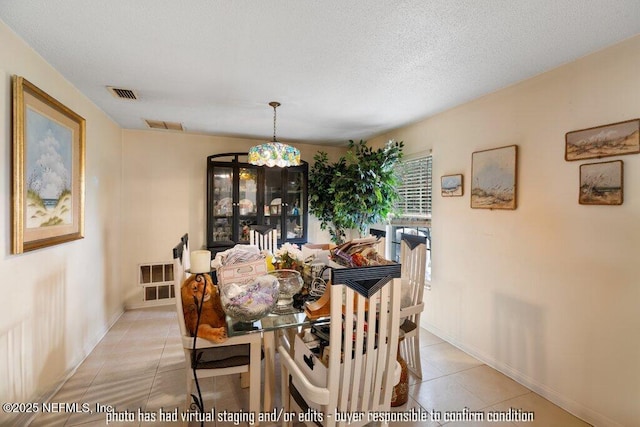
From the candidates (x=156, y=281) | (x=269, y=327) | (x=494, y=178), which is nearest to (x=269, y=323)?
(x=269, y=327)

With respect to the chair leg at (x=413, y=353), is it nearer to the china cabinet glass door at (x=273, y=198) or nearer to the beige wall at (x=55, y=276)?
the china cabinet glass door at (x=273, y=198)

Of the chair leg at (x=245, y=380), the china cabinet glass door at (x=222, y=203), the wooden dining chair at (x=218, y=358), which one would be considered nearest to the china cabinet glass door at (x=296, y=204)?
the china cabinet glass door at (x=222, y=203)

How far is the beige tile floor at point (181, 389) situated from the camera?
1844 mm

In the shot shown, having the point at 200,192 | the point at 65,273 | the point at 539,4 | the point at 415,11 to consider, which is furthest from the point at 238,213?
the point at 539,4

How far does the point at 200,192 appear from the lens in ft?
13.0

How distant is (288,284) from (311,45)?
1.53 meters

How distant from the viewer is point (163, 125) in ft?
11.3

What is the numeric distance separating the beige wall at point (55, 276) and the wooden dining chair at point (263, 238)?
1565mm

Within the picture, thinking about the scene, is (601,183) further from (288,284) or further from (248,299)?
(248,299)

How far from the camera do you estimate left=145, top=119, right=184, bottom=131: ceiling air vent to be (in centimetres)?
333

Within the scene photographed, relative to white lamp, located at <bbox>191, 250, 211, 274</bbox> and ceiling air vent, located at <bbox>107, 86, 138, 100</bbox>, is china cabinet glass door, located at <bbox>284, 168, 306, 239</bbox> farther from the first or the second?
white lamp, located at <bbox>191, 250, 211, 274</bbox>

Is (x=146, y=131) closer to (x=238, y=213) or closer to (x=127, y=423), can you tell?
(x=238, y=213)

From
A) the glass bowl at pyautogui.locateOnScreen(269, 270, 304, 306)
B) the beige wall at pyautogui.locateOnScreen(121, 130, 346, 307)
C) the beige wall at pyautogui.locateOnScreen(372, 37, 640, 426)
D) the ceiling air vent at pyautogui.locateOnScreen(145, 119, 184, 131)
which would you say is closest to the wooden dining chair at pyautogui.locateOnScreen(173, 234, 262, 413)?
the glass bowl at pyautogui.locateOnScreen(269, 270, 304, 306)

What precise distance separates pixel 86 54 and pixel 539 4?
8.60ft
